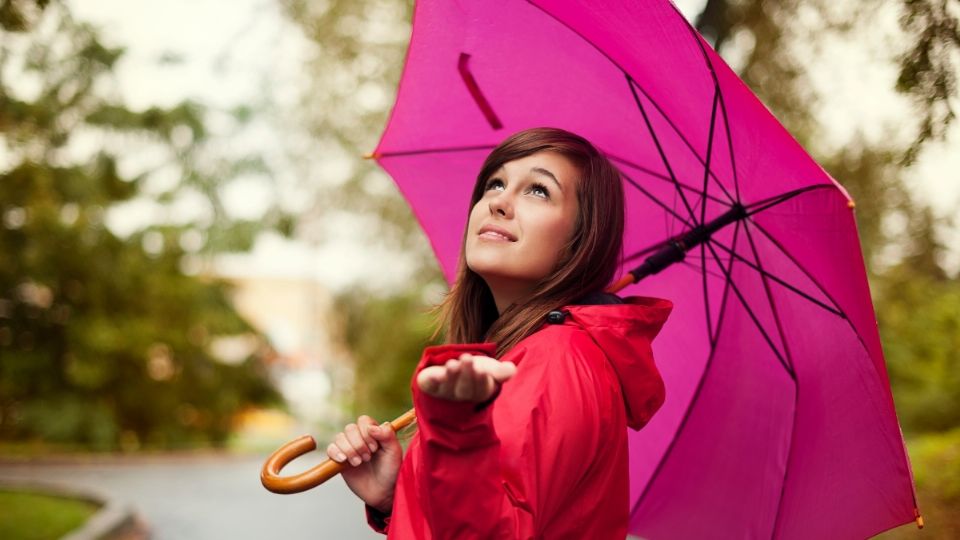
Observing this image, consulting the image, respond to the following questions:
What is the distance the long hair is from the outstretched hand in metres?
0.75

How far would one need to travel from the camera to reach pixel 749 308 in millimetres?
3234

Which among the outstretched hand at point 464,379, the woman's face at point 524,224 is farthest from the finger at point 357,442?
the outstretched hand at point 464,379

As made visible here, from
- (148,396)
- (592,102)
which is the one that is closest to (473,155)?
(592,102)

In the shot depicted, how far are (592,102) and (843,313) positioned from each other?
1118mm

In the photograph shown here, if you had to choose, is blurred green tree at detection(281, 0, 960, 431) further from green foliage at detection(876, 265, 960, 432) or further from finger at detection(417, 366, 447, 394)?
finger at detection(417, 366, 447, 394)

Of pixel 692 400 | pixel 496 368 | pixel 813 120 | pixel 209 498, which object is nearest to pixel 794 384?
pixel 692 400

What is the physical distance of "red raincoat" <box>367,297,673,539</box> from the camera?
1.62 meters

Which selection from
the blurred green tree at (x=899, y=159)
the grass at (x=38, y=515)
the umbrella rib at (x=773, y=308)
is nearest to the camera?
the umbrella rib at (x=773, y=308)

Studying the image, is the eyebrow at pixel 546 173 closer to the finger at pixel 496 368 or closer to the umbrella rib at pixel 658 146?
the umbrella rib at pixel 658 146

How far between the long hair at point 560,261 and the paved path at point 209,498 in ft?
23.9

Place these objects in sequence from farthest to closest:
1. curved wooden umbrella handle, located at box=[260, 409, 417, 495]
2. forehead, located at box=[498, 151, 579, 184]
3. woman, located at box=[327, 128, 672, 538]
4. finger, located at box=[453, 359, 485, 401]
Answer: forehead, located at box=[498, 151, 579, 184] → curved wooden umbrella handle, located at box=[260, 409, 417, 495] → woman, located at box=[327, 128, 672, 538] → finger, located at box=[453, 359, 485, 401]

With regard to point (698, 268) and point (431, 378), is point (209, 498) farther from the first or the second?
point (431, 378)

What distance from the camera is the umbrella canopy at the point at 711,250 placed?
2.72 m

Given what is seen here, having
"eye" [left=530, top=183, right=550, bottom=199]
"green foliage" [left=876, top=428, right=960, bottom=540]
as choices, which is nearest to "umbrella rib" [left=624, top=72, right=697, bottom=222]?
"eye" [left=530, top=183, right=550, bottom=199]
